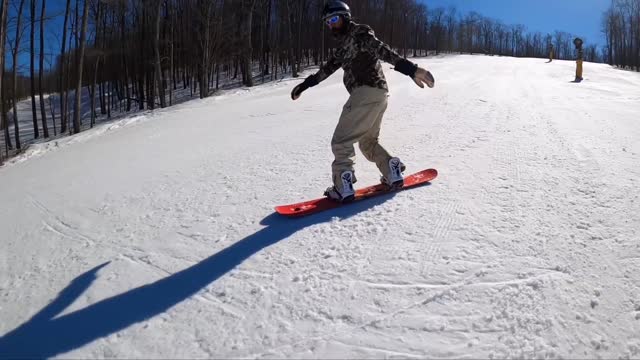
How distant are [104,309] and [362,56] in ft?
8.68

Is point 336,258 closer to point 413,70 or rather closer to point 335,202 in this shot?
point 335,202

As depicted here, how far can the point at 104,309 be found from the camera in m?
2.30

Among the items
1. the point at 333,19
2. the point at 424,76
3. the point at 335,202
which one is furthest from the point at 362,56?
the point at 335,202

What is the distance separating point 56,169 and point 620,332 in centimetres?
738

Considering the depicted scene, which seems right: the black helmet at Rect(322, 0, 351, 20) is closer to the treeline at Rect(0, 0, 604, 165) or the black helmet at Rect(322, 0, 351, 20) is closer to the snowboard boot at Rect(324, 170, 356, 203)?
the snowboard boot at Rect(324, 170, 356, 203)

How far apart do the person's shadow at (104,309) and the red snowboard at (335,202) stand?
0.47 meters

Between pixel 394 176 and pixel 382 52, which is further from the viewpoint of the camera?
pixel 394 176

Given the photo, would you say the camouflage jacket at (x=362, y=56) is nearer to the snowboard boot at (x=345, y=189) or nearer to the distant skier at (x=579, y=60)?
the snowboard boot at (x=345, y=189)

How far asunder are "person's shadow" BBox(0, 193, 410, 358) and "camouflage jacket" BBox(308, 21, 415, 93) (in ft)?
5.11

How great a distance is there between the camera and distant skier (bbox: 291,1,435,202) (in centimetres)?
338

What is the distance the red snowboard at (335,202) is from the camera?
345cm

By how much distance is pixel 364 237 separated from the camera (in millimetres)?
2945

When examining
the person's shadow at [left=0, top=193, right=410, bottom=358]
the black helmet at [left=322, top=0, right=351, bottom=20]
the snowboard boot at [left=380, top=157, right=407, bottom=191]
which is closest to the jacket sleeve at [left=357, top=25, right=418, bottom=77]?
the black helmet at [left=322, top=0, right=351, bottom=20]

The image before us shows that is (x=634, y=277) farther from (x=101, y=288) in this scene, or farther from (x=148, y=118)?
(x=148, y=118)
